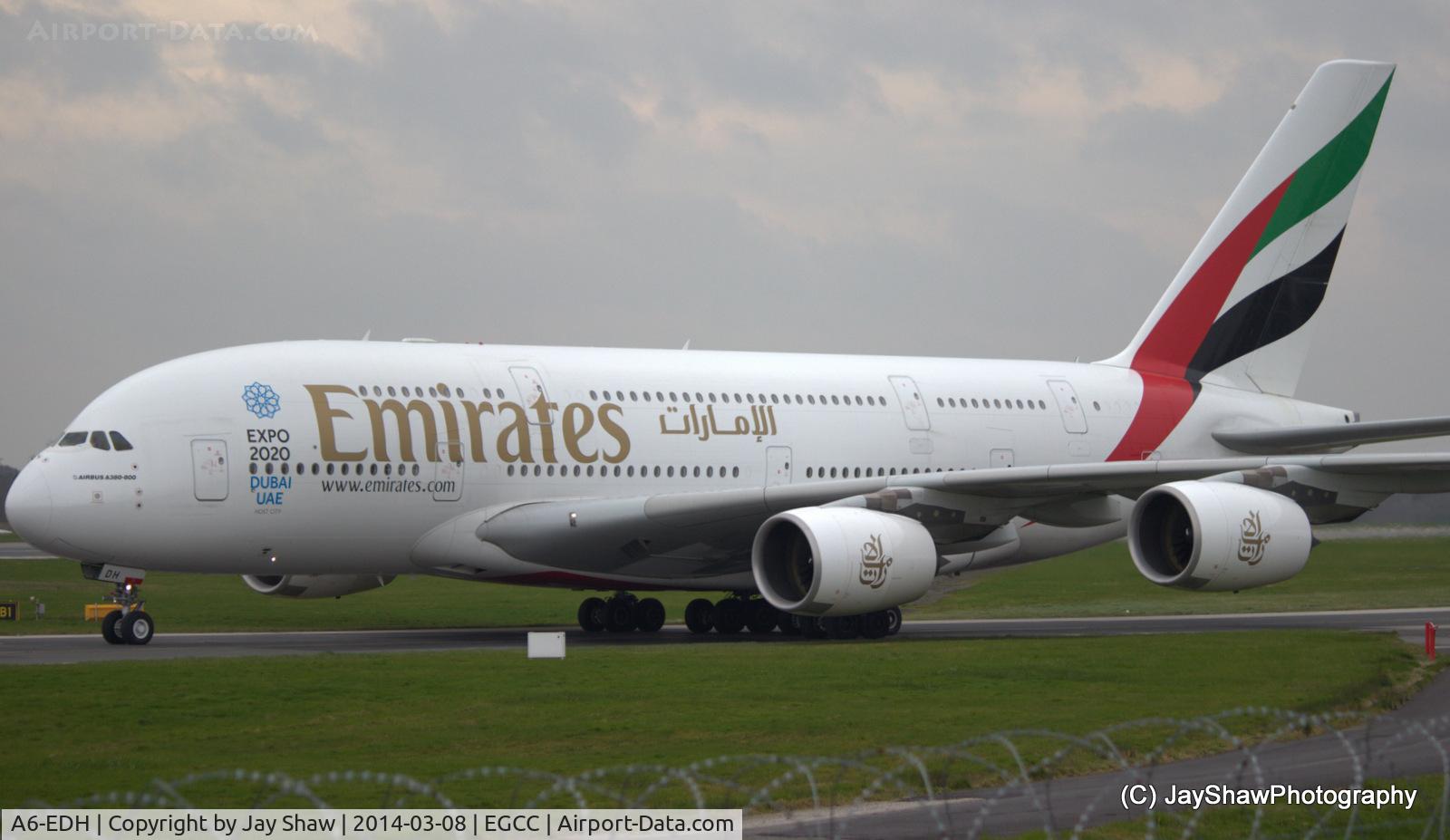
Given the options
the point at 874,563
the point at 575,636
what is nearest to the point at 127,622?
the point at 575,636

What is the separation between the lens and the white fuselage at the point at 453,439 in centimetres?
2108

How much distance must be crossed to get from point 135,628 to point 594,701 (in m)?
9.03

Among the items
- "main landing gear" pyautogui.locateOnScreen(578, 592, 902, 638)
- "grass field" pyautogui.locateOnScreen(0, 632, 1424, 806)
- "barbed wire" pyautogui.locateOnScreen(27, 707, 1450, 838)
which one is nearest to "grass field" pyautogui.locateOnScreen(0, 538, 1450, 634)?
"main landing gear" pyautogui.locateOnScreen(578, 592, 902, 638)

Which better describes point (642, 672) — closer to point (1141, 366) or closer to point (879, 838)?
point (879, 838)

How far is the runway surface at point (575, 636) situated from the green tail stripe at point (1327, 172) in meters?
6.44

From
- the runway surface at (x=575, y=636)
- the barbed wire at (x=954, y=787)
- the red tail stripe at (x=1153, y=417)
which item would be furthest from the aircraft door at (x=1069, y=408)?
the barbed wire at (x=954, y=787)

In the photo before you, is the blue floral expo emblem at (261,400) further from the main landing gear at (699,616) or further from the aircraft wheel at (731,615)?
the aircraft wheel at (731,615)

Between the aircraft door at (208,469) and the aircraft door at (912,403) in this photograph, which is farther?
the aircraft door at (912,403)

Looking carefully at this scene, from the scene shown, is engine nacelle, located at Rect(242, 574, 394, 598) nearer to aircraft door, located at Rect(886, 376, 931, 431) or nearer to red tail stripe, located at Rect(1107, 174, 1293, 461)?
aircraft door, located at Rect(886, 376, 931, 431)

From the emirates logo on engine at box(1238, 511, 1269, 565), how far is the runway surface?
3.48 m

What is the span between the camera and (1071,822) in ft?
34.4

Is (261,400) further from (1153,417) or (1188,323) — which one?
(1188,323)

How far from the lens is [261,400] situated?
21.6 meters

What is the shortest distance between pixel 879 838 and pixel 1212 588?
12103mm
